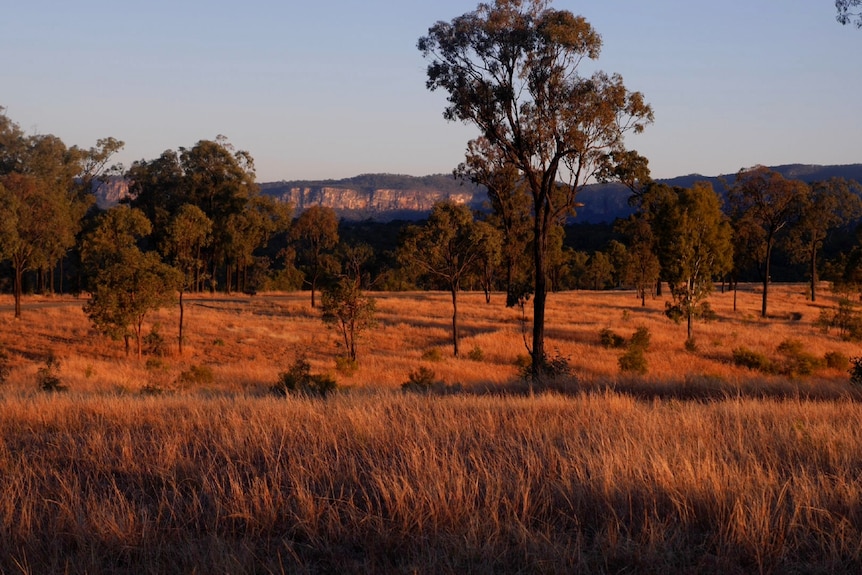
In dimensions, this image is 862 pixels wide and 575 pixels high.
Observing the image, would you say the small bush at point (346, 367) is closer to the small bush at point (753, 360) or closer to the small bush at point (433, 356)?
the small bush at point (433, 356)

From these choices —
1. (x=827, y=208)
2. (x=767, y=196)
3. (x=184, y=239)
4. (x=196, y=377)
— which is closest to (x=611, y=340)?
(x=767, y=196)

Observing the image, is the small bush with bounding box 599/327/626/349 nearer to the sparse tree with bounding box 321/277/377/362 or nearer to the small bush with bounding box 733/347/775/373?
the small bush with bounding box 733/347/775/373

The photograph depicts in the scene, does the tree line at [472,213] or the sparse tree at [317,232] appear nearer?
the tree line at [472,213]

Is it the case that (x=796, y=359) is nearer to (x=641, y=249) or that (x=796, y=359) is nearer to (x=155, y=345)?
(x=641, y=249)

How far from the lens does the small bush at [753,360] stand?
2827 centimetres

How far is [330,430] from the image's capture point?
6102mm

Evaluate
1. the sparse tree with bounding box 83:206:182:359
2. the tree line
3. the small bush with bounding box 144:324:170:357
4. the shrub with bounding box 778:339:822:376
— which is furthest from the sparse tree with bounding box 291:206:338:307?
the shrub with bounding box 778:339:822:376

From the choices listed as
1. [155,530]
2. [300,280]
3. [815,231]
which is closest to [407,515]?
[155,530]

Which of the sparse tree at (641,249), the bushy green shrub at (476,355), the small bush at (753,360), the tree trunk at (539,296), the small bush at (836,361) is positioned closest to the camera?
the tree trunk at (539,296)

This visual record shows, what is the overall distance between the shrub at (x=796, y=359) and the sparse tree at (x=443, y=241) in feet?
52.6

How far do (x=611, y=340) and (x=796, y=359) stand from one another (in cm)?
840

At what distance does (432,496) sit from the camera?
404cm

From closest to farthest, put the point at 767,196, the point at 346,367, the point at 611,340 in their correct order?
1. the point at 346,367
2. the point at 611,340
3. the point at 767,196

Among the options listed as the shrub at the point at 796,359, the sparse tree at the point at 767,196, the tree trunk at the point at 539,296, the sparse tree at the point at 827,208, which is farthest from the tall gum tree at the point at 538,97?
the sparse tree at the point at 827,208
